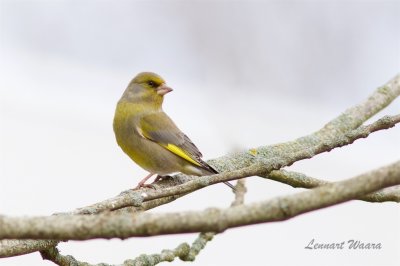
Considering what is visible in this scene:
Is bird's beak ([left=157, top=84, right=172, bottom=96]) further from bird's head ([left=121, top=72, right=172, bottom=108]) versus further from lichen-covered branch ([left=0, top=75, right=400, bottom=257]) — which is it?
lichen-covered branch ([left=0, top=75, right=400, bottom=257])

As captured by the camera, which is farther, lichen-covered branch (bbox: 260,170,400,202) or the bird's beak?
the bird's beak

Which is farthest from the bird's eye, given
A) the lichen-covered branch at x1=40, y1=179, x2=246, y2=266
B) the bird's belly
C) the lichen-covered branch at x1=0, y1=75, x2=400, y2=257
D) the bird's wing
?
the lichen-covered branch at x1=40, y1=179, x2=246, y2=266

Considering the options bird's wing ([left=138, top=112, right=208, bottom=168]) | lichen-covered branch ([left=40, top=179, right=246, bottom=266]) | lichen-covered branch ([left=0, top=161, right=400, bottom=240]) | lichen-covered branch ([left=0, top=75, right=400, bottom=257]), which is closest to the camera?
lichen-covered branch ([left=0, top=161, right=400, bottom=240])

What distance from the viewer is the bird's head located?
398cm

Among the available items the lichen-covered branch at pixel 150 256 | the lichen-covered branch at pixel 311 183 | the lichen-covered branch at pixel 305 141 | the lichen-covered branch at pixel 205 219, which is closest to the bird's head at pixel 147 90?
the lichen-covered branch at pixel 305 141

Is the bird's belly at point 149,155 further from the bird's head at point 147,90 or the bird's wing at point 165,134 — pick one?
the bird's head at point 147,90

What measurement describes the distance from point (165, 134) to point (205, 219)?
8.38ft

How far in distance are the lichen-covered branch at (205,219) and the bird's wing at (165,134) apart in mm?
2282

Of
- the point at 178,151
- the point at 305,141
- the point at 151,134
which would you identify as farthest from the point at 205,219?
the point at 151,134

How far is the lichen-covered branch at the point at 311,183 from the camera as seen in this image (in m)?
2.60

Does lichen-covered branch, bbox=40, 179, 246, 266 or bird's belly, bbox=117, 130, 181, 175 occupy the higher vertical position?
bird's belly, bbox=117, 130, 181, 175

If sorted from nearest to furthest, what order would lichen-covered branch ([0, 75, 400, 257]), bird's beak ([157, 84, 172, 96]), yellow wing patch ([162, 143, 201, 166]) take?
lichen-covered branch ([0, 75, 400, 257]) < yellow wing patch ([162, 143, 201, 166]) < bird's beak ([157, 84, 172, 96])

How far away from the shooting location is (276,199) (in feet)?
4.33

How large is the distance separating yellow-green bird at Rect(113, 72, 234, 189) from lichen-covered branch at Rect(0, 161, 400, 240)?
2.00 metres
